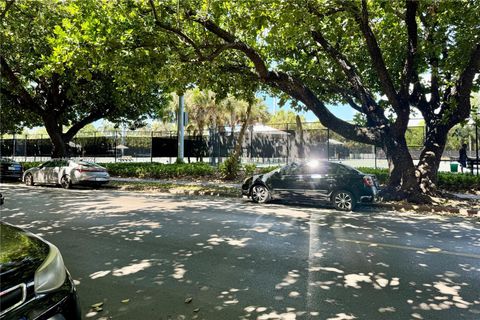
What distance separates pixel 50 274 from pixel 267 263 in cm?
315

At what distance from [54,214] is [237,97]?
9517 millimetres

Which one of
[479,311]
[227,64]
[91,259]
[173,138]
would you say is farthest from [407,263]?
[173,138]

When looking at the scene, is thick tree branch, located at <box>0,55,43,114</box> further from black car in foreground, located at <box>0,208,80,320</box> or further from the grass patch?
black car in foreground, located at <box>0,208,80,320</box>

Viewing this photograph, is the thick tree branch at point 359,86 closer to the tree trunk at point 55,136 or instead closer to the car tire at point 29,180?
the car tire at point 29,180

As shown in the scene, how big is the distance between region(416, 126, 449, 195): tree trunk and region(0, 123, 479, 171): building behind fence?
180 inches

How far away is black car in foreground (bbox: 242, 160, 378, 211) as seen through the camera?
10.2 meters

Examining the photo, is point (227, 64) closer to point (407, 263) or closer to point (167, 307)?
point (407, 263)

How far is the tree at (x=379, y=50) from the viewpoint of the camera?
10422 millimetres

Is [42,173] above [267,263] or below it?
above

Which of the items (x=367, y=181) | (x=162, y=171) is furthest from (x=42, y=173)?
(x=367, y=181)

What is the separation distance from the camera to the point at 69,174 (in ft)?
53.5

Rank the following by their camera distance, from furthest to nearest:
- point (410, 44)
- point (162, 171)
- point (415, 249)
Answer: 1. point (162, 171)
2. point (410, 44)
3. point (415, 249)

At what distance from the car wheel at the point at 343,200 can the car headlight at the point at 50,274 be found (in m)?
8.62

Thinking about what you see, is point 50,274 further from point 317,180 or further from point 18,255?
point 317,180
